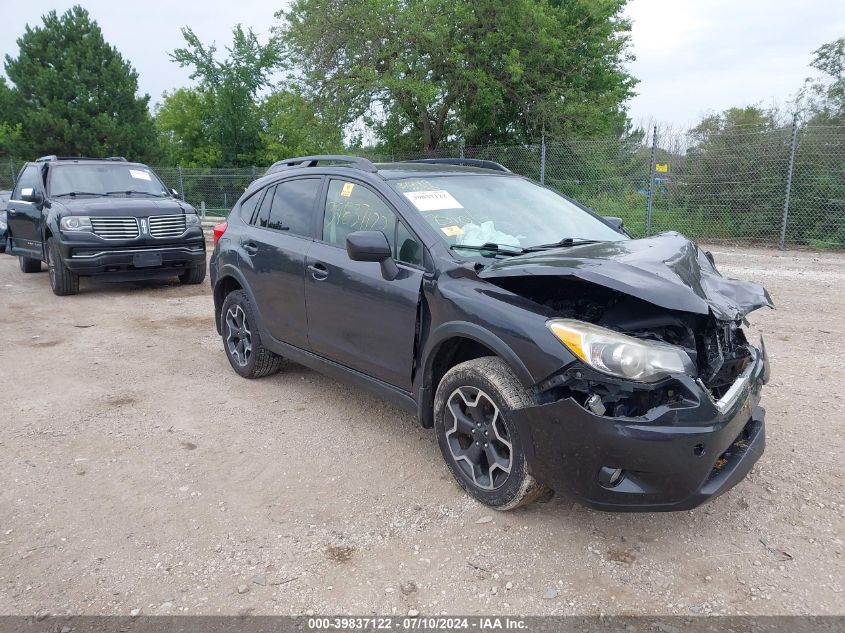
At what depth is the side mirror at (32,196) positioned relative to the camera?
368 inches

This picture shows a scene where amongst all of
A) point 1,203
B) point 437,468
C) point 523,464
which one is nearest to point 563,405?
point 523,464

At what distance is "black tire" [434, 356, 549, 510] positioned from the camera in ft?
9.48

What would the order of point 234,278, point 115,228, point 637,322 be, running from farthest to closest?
1. point 115,228
2. point 234,278
3. point 637,322

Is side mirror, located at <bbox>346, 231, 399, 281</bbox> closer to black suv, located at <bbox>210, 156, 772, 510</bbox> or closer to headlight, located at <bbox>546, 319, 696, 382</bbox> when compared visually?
black suv, located at <bbox>210, 156, 772, 510</bbox>

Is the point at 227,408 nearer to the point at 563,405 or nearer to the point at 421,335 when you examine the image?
the point at 421,335

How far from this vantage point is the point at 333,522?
3.11m

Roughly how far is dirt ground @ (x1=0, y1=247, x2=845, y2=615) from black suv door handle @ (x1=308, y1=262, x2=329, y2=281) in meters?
1.00

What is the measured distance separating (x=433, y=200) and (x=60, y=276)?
7156mm

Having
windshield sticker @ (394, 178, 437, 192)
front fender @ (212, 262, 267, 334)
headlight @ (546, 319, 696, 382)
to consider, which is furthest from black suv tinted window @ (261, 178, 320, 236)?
headlight @ (546, 319, 696, 382)

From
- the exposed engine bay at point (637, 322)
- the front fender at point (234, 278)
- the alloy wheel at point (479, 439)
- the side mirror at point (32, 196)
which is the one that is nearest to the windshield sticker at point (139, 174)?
the side mirror at point (32, 196)

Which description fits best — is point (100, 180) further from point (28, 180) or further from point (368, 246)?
point (368, 246)

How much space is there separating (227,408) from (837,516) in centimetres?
377

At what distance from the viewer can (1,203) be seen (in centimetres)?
1552

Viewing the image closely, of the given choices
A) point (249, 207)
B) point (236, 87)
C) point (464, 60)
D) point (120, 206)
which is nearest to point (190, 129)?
point (236, 87)
